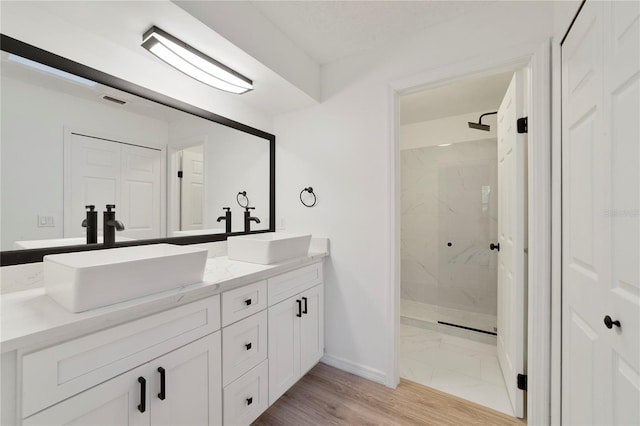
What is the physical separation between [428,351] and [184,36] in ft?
9.13

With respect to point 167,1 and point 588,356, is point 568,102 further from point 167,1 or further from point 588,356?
point 167,1

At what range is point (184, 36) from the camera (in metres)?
1.29

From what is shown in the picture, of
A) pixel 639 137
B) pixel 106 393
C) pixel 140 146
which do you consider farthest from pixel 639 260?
pixel 140 146

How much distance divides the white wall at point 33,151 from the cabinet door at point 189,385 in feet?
2.54

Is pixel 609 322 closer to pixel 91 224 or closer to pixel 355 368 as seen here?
pixel 355 368

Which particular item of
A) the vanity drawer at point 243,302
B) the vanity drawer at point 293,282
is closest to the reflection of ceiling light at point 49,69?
the vanity drawer at point 243,302

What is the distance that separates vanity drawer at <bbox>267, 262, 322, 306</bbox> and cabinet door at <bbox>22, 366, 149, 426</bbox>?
2.27ft

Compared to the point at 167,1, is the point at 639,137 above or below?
below

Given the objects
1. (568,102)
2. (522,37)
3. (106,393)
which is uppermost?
(522,37)

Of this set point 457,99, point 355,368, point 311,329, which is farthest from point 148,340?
point 457,99

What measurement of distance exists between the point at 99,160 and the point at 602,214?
209cm

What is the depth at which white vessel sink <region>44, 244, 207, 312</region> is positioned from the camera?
835mm

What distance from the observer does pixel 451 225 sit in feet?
10.5

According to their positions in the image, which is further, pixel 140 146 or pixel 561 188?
pixel 140 146
